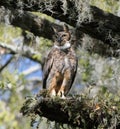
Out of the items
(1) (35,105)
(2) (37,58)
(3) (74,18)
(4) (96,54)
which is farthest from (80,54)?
(1) (35,105)

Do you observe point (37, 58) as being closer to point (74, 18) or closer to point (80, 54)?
point (80, 54)

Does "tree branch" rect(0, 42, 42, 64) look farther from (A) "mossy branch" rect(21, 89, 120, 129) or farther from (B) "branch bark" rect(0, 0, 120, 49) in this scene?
(A) "mossy branch" rect(21, 89, 120, 129)

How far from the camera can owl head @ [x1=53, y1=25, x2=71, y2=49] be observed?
856cm

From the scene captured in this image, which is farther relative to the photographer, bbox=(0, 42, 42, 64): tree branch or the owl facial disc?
bbox=(0, 42, 42, 64): tree branch

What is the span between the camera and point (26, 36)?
10953 mm

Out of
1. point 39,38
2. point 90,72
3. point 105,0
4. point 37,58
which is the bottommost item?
point 37,58

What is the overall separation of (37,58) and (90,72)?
2067 mm

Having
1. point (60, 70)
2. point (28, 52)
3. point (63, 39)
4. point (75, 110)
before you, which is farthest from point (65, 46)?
point (28, 52)

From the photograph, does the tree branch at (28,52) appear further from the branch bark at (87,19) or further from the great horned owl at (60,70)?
the great horned owl at (60,70)

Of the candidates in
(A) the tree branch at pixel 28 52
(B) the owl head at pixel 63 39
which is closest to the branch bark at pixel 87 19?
(B) the owl head at pixel 63 39

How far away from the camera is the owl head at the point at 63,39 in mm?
8562

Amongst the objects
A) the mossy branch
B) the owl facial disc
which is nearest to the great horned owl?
the owl facial disc

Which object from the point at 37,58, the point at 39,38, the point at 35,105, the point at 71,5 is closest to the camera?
the point at 35,105

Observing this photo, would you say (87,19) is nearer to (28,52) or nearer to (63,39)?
(63,39)
